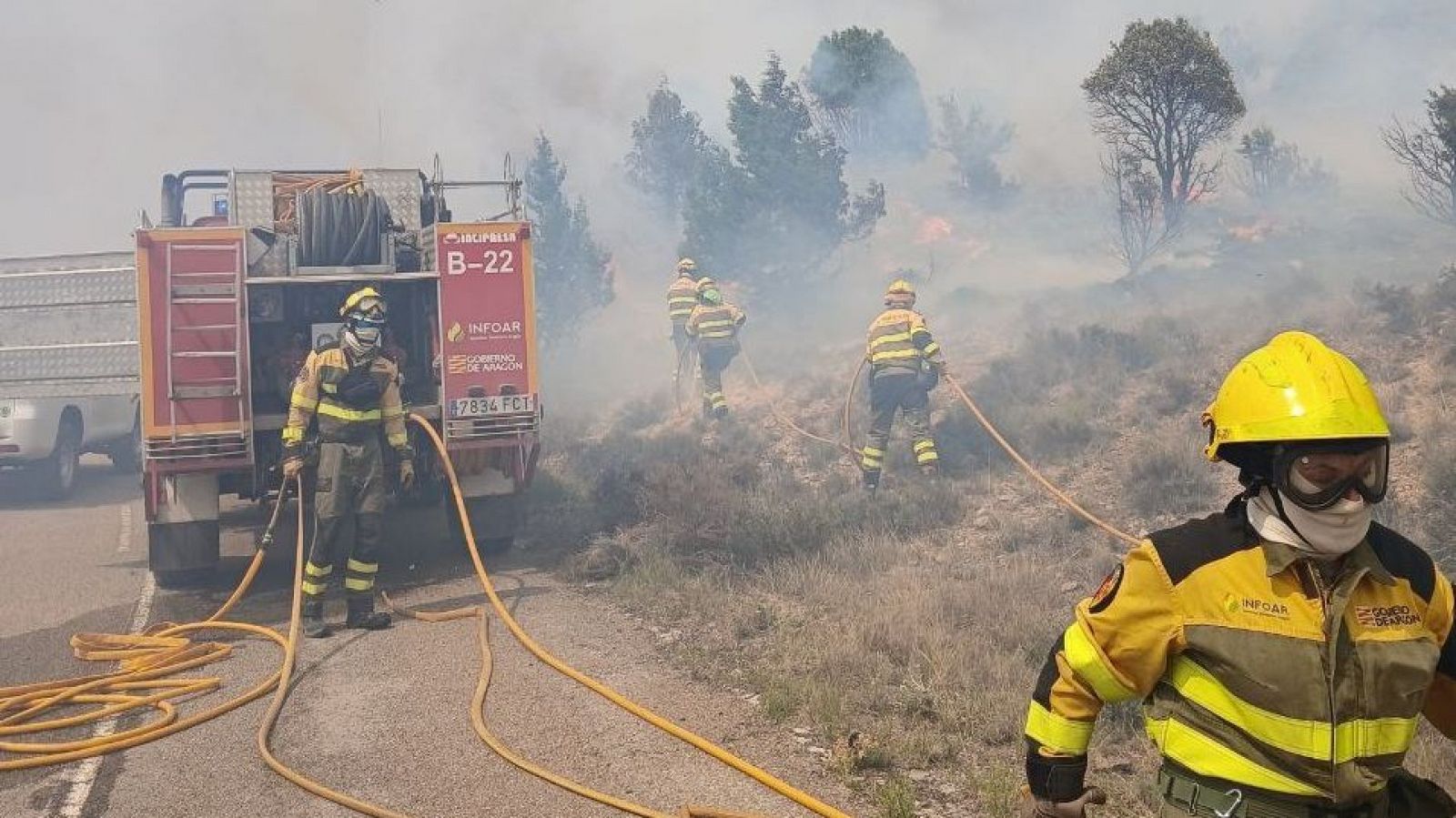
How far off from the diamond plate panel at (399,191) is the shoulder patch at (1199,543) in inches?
331

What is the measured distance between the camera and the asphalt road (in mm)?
4281

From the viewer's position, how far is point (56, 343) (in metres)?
11.4

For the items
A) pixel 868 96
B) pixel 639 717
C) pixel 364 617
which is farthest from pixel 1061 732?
pixel 868 96

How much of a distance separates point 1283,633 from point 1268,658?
5 cm

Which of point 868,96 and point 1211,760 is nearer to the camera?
point 1211,760

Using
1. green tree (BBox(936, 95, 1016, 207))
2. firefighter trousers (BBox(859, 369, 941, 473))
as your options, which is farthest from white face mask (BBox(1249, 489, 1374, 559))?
green tree (BBox(936, 95, 1016, 207))

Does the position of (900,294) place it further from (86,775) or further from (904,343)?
(86,775)

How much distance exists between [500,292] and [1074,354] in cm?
882

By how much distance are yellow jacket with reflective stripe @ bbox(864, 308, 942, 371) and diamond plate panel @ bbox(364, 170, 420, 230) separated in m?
4.33

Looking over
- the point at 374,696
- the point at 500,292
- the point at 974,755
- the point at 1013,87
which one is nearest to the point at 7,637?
the point at 374,696

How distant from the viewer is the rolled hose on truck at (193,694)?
4.24 meters

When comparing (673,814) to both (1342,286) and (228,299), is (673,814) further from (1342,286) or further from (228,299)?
(1342,286)

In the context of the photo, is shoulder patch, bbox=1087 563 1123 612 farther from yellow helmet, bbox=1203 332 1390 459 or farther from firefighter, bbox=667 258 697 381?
firefighter, bbox=667 258 697 381

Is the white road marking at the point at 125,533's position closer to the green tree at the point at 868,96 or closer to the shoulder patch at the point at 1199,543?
the shoulder patch at the point at 1199,543
